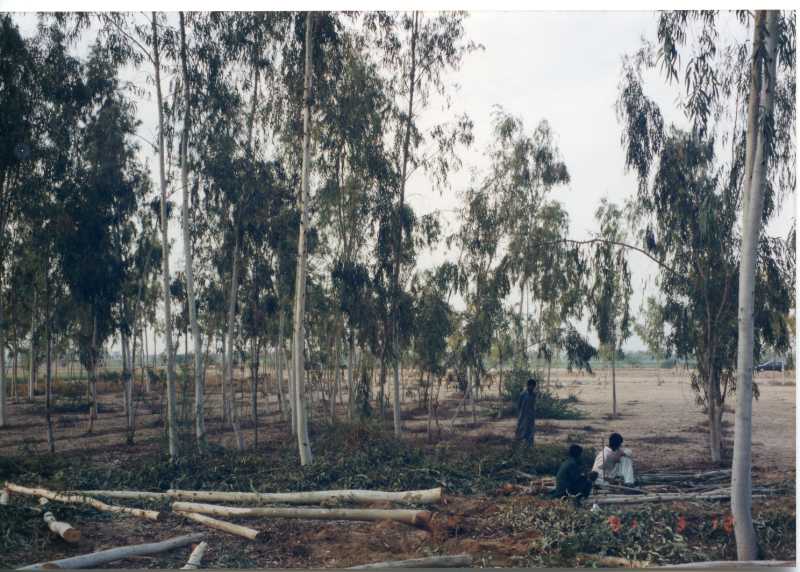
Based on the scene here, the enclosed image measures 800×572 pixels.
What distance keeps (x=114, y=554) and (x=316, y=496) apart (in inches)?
81.0

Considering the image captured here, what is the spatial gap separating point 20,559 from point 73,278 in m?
5.47

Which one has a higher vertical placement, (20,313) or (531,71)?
(531,71)

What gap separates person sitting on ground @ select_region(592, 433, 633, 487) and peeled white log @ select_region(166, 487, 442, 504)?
6.85ft

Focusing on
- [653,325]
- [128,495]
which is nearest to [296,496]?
[128,495]

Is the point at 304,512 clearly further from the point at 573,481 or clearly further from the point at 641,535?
the point at 641,535

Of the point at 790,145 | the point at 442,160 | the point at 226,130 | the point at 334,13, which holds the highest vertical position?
the point at 334,13

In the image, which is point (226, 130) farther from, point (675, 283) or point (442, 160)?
point (675, 283)

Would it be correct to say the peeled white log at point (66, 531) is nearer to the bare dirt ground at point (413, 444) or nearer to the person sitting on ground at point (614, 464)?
the bare dirt ground at point (413, 444)

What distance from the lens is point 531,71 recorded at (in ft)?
18.9

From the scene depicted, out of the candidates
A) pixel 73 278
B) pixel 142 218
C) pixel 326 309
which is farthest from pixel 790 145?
pixel 142 218

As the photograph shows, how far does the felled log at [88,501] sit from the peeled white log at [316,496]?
1.95 ft

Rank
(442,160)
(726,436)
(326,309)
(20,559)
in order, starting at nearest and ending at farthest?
(20,559) → (442,160) → (726,436) → (326,309)

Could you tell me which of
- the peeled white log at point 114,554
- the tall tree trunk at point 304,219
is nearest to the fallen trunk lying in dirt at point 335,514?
the peeled white log at point 114,554

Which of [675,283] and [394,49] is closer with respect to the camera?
[675,283]
